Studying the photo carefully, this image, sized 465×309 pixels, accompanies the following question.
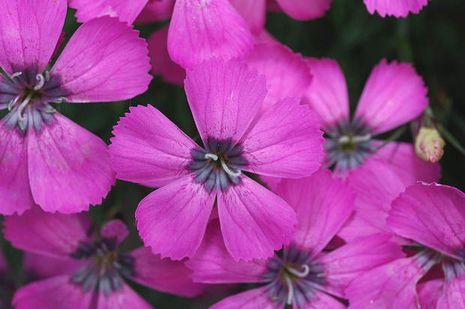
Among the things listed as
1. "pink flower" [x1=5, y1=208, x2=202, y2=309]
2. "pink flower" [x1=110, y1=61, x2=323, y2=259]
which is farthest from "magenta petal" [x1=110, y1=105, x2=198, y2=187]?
"pink flower" [x1=5, y1=208, x2=202, y2=309]

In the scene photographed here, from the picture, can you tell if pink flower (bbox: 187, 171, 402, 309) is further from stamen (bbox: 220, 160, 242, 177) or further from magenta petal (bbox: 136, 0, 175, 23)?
magenta petal (bbox: 136, 0, 175, 23)

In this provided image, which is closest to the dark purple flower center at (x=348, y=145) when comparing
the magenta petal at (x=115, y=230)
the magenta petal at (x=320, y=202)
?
the magenta petal at (x=320, y=202)

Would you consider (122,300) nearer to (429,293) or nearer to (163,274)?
(163,274)

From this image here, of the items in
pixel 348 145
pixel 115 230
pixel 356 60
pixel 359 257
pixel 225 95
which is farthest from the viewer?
pixel 356 60

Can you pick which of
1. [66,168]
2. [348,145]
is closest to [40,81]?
[66,168]

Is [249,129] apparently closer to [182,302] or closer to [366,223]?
[366,223]

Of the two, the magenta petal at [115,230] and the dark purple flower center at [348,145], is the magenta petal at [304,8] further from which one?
the magenta petal at [115,230]

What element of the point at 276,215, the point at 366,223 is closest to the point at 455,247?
the point at 366,223
